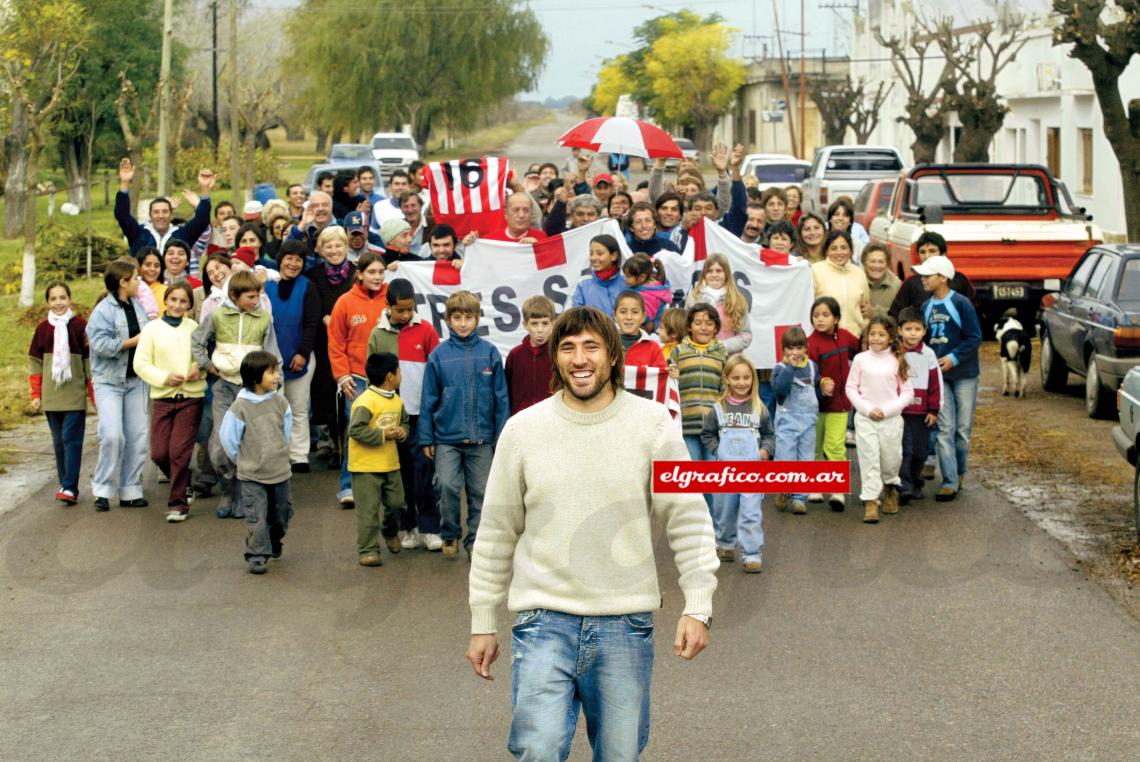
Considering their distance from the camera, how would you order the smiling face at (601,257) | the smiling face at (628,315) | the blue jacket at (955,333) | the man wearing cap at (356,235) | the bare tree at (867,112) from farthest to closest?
the bare tree at (867,112) → the man wearing cap at (356,235) → the blue jacket at (955,333) → the smiling face at (601,257) → the smiling face at (628,315)

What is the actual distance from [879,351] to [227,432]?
443 centimetres

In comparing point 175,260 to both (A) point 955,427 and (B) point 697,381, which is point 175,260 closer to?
(B) point 697,381

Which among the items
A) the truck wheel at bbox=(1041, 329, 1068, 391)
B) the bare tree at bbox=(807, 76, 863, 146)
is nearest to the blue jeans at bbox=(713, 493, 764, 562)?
the truck wheel at bbox=(1041, 329, 1068, 391)

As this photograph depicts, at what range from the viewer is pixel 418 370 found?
36.9ft

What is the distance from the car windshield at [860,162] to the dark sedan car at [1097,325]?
20.6m

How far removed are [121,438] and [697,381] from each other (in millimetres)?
4265

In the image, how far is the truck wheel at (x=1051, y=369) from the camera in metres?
17.6

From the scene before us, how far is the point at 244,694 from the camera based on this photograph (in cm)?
777

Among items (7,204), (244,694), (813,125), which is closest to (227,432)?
(244,694)

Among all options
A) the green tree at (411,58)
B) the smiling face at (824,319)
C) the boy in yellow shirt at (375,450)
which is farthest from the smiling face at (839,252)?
the green tree at (411,58)

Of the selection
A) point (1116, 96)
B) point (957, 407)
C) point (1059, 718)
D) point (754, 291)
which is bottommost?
point (1059, 718)

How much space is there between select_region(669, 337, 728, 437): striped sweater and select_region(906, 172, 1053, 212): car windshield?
12647mm

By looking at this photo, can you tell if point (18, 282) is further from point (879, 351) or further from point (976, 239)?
point (879, 351)

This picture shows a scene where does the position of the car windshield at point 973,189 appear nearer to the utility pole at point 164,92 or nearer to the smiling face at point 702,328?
the smiling face at point 702,328
